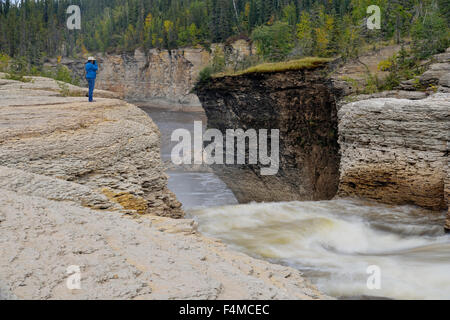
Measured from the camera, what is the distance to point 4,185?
236 inches

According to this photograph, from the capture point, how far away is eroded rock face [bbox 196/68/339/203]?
66.7ft

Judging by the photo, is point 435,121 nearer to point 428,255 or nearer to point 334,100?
point 428,255

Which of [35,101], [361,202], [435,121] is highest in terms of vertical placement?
[35,101]

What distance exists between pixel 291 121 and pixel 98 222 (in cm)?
1766

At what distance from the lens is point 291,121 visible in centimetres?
2188

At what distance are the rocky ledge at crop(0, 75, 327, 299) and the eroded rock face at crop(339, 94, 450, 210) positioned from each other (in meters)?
6.67

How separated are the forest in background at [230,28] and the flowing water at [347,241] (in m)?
8.06

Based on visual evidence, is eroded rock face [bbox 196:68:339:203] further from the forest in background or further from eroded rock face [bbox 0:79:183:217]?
eroded rock face [bbox 0:79:183:217]

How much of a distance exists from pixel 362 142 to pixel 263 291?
32.4ft

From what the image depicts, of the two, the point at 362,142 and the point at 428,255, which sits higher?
the point at 362,142

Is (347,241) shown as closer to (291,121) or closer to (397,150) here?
(397,150)
